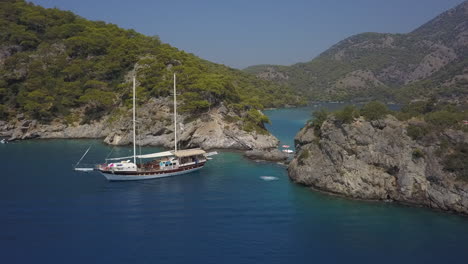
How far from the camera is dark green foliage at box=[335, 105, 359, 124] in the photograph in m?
39.3

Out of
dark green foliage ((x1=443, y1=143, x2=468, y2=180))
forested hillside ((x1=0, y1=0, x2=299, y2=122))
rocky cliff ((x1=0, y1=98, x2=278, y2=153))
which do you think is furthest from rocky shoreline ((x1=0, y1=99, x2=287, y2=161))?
dark green foliage ((x1=443, y1=143, x2=468, y2=180))

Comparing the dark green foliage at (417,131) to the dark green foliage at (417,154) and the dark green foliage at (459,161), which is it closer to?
the dark green foliage at (417,154)

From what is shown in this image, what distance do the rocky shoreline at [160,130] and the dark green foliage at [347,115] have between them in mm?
20398

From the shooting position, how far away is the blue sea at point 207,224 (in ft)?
76.9

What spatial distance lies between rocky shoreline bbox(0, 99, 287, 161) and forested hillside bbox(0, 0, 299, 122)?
2.52 m

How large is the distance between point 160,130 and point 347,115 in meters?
38.8

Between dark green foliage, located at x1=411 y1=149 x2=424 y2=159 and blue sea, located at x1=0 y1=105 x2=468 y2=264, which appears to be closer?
blue sea, located at x1=0 y1=105 x2=468 y2=264

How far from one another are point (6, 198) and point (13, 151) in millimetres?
27726

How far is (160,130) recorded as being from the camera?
6700cm

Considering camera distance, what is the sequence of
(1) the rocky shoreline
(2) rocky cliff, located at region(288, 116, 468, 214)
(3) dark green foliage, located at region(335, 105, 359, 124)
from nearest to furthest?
1. (2) rocky cliff, located at region(288, 116, 468, 214)
2. (3) dark green foliage, located at region(335, 105, 359, 124)
3. (1) the rocky shoreline

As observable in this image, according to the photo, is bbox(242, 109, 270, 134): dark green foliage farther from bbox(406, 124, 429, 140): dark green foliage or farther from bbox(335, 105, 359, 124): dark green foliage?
bbox(406, 124, 429, 140): dark green foliage

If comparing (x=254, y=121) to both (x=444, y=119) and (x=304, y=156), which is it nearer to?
(x=304, y=156)

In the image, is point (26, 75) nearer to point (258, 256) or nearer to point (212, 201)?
point (212, 201)

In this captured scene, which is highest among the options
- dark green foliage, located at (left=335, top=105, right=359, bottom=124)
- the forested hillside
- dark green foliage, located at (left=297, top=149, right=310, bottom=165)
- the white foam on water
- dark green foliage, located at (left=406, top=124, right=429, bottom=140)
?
the forested hillside
